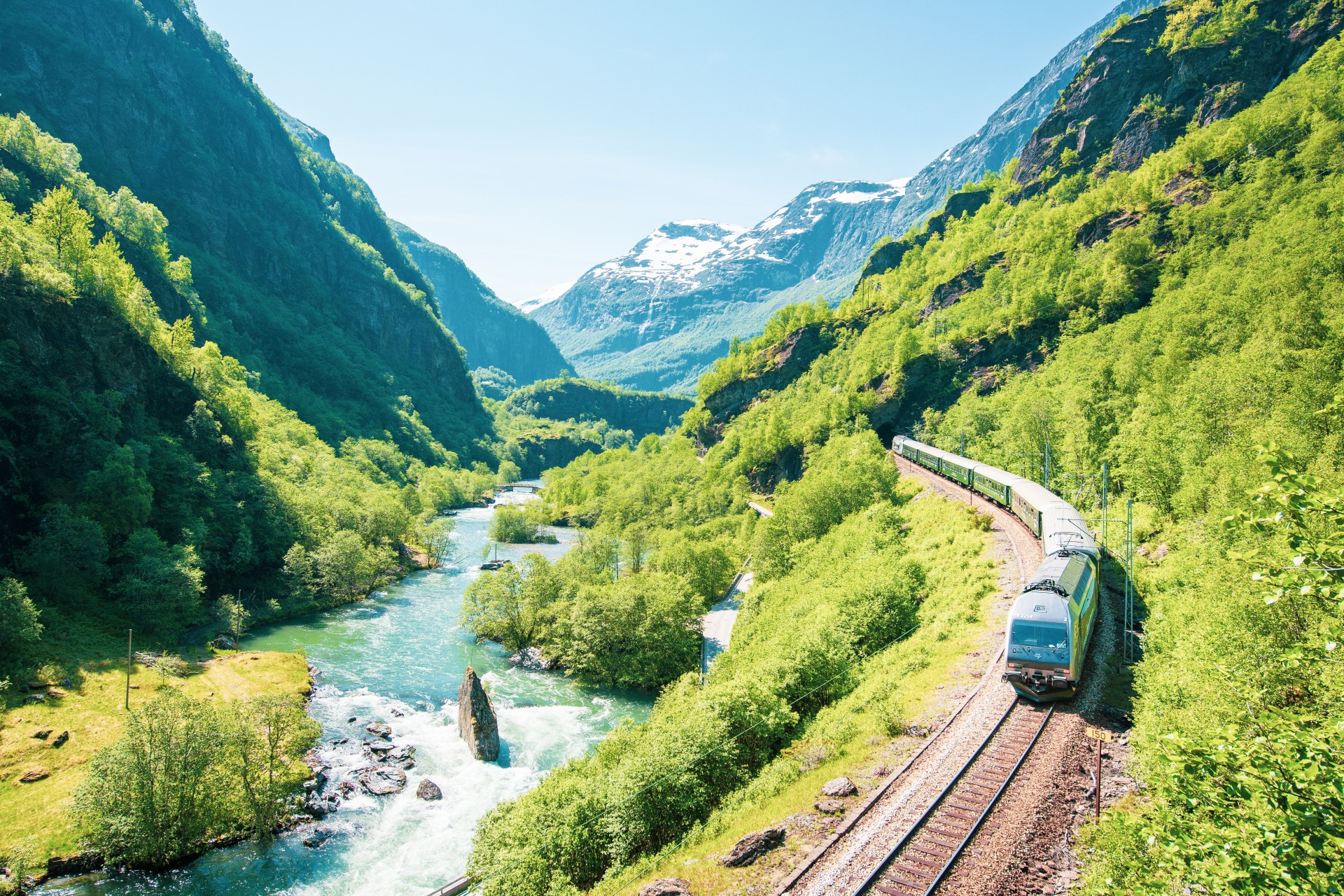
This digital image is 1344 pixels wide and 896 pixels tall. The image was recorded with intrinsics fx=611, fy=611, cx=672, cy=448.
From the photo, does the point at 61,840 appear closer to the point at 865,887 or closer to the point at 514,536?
the point at 865,887

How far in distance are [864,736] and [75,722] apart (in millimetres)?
42174

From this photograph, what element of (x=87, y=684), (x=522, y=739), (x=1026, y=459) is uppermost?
(x=1026, y=459)

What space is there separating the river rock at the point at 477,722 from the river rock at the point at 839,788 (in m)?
23.6

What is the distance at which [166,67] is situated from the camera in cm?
18225

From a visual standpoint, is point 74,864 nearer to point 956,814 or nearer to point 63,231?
point 956,814

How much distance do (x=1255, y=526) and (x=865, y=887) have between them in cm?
1159

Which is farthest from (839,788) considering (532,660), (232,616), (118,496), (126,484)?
(126,484)

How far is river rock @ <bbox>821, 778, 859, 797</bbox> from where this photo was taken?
18516 mm

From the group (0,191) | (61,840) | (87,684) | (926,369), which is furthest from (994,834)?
(0,191)

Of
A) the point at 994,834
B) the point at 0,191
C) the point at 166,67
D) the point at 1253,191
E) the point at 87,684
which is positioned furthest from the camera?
the point at 166,67

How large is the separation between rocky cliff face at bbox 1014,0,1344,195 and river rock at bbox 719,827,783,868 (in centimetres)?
12955

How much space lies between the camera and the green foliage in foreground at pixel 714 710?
70.3 ft

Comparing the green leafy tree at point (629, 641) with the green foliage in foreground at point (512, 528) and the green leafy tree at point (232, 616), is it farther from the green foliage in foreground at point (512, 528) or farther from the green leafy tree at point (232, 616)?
the green foliage in foreground at point (512, 528)

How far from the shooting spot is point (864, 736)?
73.9 ft
